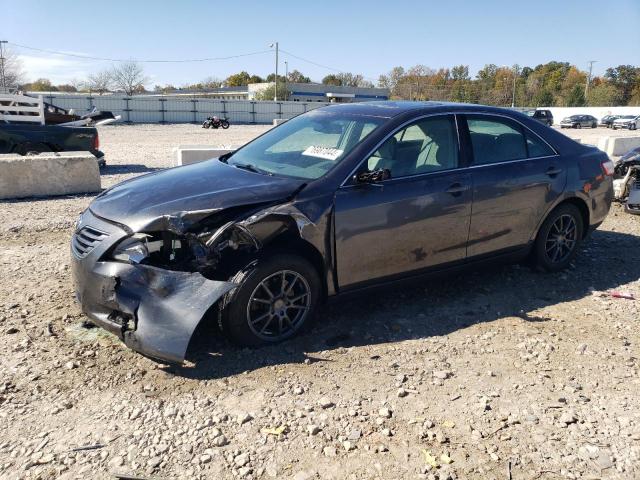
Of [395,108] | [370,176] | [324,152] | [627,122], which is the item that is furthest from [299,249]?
[627,122]

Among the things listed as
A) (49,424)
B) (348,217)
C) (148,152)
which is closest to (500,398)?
(348,217)

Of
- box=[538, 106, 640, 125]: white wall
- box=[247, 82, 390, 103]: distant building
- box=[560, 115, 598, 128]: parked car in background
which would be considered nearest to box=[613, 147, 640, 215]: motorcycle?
box=[560, 115, 598, 128]: parked car in background

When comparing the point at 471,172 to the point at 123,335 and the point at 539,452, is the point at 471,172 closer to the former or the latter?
the point at 539,452

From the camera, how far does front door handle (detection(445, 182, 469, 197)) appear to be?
452 cm

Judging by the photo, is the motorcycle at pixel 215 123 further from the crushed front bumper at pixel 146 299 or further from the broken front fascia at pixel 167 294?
the broken front fascia at pixel 167 294

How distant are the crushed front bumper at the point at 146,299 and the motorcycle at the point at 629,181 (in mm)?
7327

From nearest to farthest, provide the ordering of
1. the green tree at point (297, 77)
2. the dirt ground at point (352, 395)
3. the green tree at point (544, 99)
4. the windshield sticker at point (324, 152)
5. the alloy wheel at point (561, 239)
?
the dirt ground at point (352, 395) < the windshield sticker at point (324, 152) < the alloy wheel at point (561, 239) < the green tree at point (544, 99) < the green tree at point (297, 77)

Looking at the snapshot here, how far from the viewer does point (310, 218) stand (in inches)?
151

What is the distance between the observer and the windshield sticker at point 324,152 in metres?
4.24

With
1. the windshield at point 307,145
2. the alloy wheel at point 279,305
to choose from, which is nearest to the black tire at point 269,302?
the alloy wheel at point 279,305

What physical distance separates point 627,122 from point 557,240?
46188mm

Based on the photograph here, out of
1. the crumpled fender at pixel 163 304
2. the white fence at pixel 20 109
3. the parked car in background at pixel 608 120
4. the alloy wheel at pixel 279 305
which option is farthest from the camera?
the parked car in background at pixel 608 120

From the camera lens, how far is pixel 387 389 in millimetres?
3455

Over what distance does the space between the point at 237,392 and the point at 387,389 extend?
971 millimetres
